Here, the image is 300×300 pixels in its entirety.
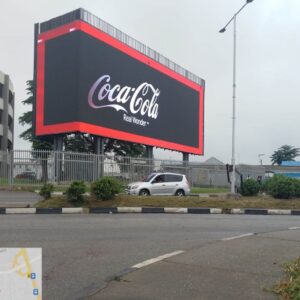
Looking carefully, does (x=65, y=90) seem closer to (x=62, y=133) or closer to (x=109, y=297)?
(x=62, y=133)

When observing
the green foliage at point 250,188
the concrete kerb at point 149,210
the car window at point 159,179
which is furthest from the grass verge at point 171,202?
the car window at point 159,179

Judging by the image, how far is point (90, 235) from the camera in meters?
10.3

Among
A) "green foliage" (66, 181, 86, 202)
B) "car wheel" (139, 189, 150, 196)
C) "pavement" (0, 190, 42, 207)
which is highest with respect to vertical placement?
"green foliage" (66, 181, 86, 202)

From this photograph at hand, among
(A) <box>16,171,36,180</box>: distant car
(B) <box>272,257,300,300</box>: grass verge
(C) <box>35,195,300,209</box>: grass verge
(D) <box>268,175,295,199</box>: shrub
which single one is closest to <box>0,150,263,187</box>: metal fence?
(A) <box>16,171,36,180</box>: distant car

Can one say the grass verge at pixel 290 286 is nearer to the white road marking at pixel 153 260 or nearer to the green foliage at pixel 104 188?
the white road marking at pixel 153 260

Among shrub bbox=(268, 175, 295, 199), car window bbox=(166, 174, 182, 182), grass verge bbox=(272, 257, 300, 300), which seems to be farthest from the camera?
car window bbox=(166, 174, 182, 182)

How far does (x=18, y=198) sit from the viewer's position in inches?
818

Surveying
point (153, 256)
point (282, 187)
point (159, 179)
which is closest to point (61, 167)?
point (159, 179)

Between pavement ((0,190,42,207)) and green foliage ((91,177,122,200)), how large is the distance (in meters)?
2.36

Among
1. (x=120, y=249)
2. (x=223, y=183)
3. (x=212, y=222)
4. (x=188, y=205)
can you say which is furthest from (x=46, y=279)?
(x=223, y=183)

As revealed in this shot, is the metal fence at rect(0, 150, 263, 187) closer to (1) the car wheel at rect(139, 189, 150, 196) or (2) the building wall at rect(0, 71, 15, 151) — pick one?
(1) the car wheel at rect(139, 189, 150, 196)

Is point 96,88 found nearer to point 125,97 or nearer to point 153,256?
point 125,97

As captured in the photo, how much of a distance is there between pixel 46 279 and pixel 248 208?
13.1 metres

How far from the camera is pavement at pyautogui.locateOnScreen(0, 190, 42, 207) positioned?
17.6 m
